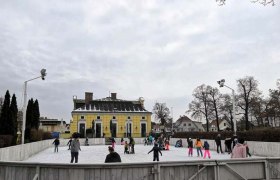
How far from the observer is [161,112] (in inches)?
3661

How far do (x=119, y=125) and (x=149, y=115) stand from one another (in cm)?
800

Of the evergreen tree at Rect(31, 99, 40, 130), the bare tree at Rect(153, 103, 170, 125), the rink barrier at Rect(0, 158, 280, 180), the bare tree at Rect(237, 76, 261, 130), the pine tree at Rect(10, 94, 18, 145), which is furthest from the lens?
the bare tree at Rect(153, 103, 170, 125)

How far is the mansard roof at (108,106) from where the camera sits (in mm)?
74938

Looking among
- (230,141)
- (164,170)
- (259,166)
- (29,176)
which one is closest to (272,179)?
(259,166)

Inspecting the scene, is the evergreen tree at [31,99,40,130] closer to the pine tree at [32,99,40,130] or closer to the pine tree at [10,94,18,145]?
the pine tree at [32,99,40,130]

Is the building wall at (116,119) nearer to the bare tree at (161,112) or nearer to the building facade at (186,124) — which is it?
the bare tree at (161,112)

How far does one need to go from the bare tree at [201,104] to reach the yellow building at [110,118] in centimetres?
1157

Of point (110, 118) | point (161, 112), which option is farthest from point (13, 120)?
point (161, 112)

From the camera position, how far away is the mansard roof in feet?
246

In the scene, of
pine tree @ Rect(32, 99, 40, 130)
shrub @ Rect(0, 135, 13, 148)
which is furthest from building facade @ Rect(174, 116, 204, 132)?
shrub @ Rect(0, 135, 13, 148)

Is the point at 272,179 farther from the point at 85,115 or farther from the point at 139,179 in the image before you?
the point at 85,115

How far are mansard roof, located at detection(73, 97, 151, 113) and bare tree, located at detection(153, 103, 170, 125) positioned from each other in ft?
36.7

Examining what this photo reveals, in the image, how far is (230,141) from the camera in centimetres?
2992

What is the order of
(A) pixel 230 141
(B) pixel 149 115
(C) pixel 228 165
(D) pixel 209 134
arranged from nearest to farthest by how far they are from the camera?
(C) pixel 228 165
(A) pixel 230 141
(D) pixel 209 134
(B) pixel 149 115
